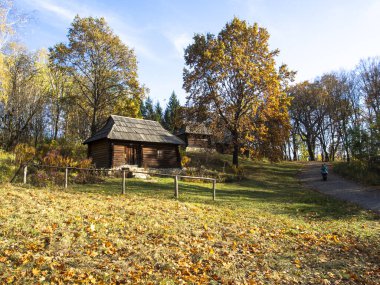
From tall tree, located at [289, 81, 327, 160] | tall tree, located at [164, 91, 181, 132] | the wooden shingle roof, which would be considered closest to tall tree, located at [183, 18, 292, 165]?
the wooden shingle roof

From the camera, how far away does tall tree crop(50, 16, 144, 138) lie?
Answer: 30125 mm

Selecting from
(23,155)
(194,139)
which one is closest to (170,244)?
(23,155)

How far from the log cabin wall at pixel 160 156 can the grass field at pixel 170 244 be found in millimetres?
12397

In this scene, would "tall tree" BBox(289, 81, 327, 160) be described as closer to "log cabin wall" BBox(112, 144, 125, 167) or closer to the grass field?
"log cabin wall" BBox(112, 144, 125, 167)

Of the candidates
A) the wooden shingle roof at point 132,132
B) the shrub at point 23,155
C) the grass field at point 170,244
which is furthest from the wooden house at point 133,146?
the grass field at point 170,244

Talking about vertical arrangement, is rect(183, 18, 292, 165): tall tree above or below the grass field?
above

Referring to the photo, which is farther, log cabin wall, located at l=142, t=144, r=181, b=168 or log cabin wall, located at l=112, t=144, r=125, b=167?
log cabin wall, located at l=142, t=144, r=181, b=168

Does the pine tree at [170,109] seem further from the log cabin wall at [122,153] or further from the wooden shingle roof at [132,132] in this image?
the log cabin wall at [122,153]

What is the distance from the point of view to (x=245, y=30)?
2916 cm

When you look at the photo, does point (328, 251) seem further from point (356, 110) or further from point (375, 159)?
point (356, 110)

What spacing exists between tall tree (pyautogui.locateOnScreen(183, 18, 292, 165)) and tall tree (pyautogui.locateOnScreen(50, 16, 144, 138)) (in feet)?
22.6

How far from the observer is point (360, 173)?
81.2 ft

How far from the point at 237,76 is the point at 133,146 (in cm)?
1263

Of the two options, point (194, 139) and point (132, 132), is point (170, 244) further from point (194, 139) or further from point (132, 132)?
point (194, 139)
